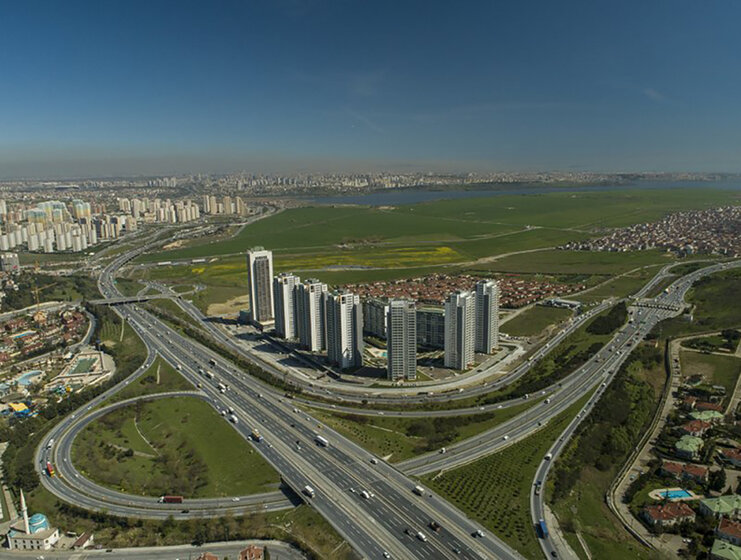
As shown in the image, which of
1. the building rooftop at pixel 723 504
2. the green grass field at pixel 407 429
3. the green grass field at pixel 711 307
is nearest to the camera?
the building rooftop at pixel 723 504

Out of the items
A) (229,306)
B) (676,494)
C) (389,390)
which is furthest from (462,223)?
(676,494)

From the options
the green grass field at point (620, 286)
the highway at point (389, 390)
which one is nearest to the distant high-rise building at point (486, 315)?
the highway at point (389, 390)

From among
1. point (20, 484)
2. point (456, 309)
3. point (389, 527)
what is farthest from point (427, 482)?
point (20, 484)

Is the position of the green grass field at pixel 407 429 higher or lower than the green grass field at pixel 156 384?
lower

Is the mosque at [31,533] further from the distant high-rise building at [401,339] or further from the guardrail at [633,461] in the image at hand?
the guardrail at [633,461]

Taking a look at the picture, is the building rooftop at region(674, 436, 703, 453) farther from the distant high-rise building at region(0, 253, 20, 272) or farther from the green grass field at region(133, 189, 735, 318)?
the distant high-rise building at region(0, 253, 20, 272)

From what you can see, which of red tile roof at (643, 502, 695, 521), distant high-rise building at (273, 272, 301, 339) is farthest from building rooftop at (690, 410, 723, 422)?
distant high-rise building at (273, 272, 301, 339)
